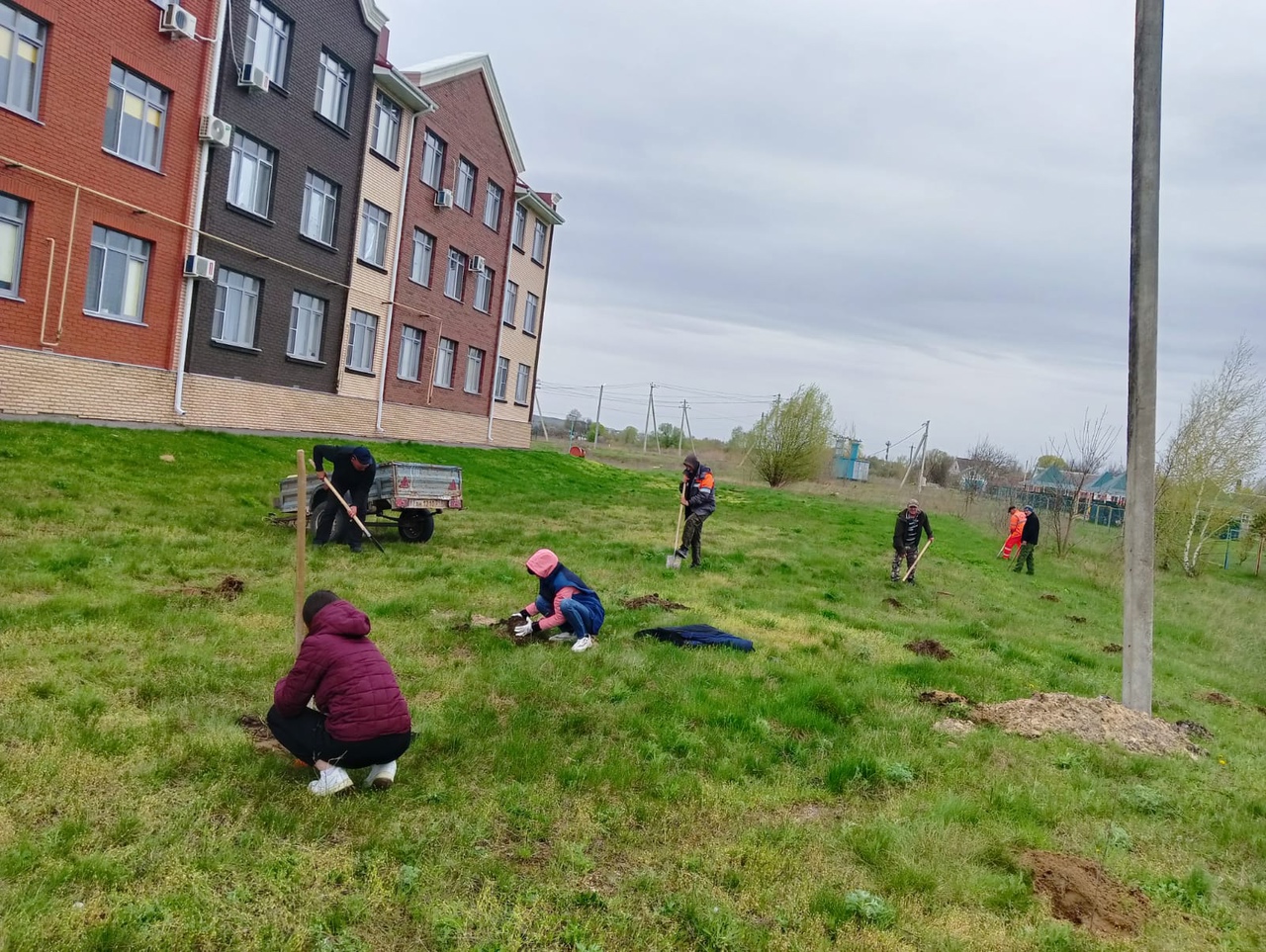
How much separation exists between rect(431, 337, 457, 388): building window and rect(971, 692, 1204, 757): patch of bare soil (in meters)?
24.7

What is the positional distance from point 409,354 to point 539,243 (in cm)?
1306

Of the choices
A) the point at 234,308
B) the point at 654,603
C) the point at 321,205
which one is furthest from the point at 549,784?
the point at 321,205

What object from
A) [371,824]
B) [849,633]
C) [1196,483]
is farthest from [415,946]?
[1196,483]

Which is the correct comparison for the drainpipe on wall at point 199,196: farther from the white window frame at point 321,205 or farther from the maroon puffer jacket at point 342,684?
the maroon puffer jacket at point 342,684

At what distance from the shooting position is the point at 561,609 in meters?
8.36

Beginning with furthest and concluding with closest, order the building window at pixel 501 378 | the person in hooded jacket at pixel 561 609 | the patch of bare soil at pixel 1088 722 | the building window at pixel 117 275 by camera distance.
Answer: the building window at pixel 501 378
the building window at pixel 117 275
the person in hooded jacket at pixel 561 609
the patch of bare soil at pixel 1088 722

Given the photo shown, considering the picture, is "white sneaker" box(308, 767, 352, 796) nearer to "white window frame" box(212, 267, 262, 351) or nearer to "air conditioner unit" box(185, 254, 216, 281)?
"air conditioner unit" box(185, 254, 216, 281)

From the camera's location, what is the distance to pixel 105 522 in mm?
11000

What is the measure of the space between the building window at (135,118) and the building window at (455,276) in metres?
13.0

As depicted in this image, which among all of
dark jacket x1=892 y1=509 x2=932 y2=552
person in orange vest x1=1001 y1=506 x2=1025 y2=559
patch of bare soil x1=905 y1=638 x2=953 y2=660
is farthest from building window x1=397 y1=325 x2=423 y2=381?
patch of bare soil x1=905 y1=638 x2=953 y2=660

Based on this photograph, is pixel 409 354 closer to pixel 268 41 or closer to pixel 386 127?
pixel 386 127

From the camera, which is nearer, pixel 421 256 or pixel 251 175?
pixel 251 175

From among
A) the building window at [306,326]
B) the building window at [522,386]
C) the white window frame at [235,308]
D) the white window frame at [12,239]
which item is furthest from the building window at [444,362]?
the white window frame at [12,239]

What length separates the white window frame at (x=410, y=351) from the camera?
27.0 m
